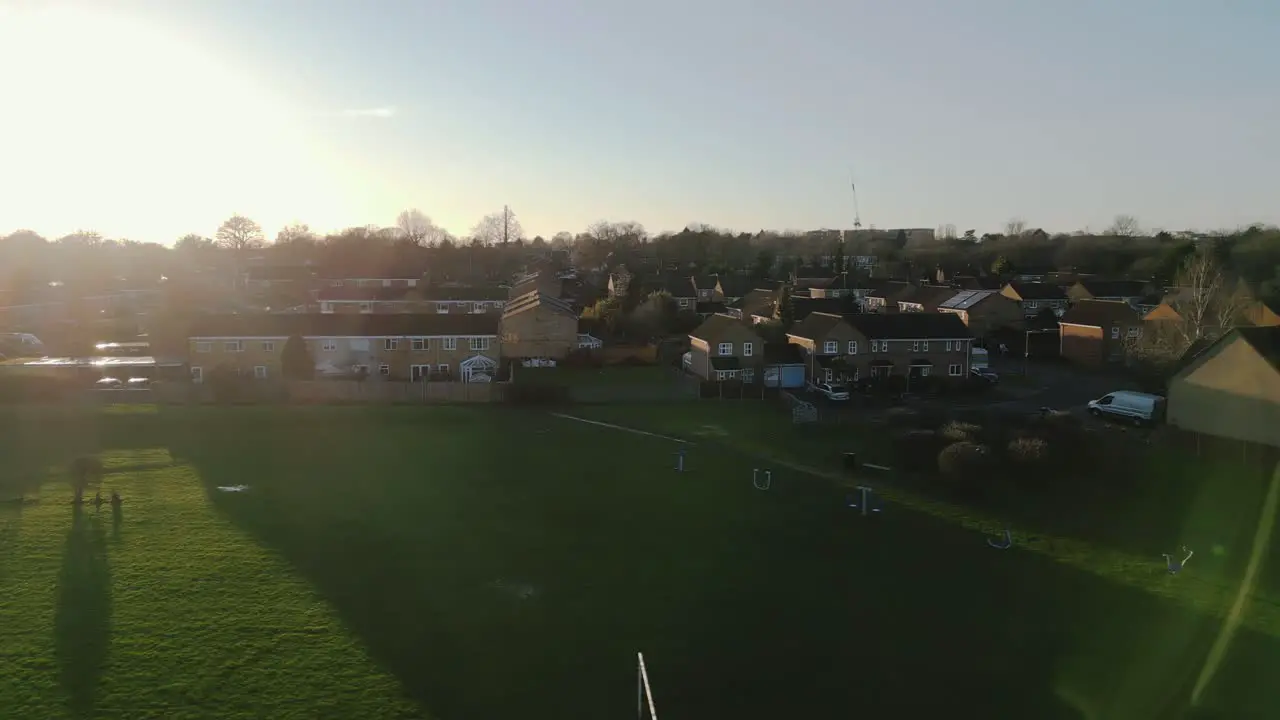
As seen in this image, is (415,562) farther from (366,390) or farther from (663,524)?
(366,390)

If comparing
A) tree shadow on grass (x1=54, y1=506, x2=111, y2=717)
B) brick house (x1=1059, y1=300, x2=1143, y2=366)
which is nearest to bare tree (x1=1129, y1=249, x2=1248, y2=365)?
brick house (x1=1059, y1=300, x2=1143, y2=366)

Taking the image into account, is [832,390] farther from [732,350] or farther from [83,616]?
[83,616]

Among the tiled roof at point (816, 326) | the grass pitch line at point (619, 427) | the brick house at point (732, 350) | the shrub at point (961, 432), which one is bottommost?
the grass pitch line at point (619, 427)

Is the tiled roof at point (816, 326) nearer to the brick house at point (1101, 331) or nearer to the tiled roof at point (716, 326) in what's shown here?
the tiled roof at point (716, 326)

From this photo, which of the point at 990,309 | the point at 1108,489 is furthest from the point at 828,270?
the point at 1108,489

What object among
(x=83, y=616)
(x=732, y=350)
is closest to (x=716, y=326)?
(x=732, y=350)

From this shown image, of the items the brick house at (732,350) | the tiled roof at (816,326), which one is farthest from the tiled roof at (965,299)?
the brick house at (732,350)

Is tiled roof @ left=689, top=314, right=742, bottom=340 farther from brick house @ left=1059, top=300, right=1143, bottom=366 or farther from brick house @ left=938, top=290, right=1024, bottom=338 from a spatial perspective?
brick house @ left=938, top=290, right=1024, bottom=338
